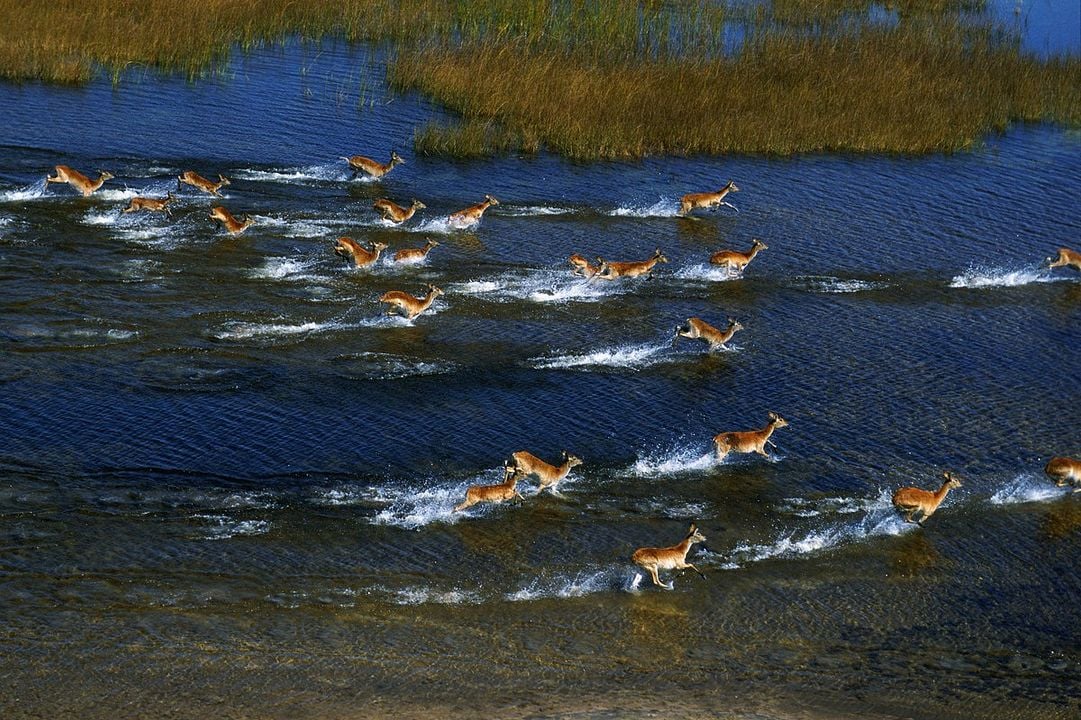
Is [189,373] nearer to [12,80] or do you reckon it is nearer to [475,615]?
[475,615]

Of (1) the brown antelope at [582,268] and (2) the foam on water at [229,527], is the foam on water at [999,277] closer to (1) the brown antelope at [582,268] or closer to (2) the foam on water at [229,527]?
(1) the brown antelope at [582,268]

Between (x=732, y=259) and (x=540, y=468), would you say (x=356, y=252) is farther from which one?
(x=540, y=468)

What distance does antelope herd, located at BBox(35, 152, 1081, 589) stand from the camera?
14.3 m

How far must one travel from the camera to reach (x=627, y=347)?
19203 mm

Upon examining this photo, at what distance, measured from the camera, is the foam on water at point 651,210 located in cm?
2516

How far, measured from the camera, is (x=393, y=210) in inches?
909

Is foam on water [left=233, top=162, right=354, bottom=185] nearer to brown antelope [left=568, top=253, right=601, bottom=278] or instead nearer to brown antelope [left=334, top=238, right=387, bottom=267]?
brown antelope [left=334, top=238, right=387, bottom=267]

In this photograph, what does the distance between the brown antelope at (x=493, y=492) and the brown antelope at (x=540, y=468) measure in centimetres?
11

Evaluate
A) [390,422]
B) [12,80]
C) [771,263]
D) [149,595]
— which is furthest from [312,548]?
[12,80]

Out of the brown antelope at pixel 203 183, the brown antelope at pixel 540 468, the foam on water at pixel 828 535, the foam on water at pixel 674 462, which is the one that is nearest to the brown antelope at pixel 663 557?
the foam on water at pixel 828 535

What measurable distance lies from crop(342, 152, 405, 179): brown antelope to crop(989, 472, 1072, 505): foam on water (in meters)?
13.2

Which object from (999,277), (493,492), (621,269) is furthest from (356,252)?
(999,277)

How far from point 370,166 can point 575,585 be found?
13657mm

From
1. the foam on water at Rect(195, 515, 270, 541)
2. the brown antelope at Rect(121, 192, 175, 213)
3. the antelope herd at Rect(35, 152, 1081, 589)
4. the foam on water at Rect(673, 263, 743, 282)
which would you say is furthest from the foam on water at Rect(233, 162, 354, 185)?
the foam on water at Rect(195, 515, 270, 541)
